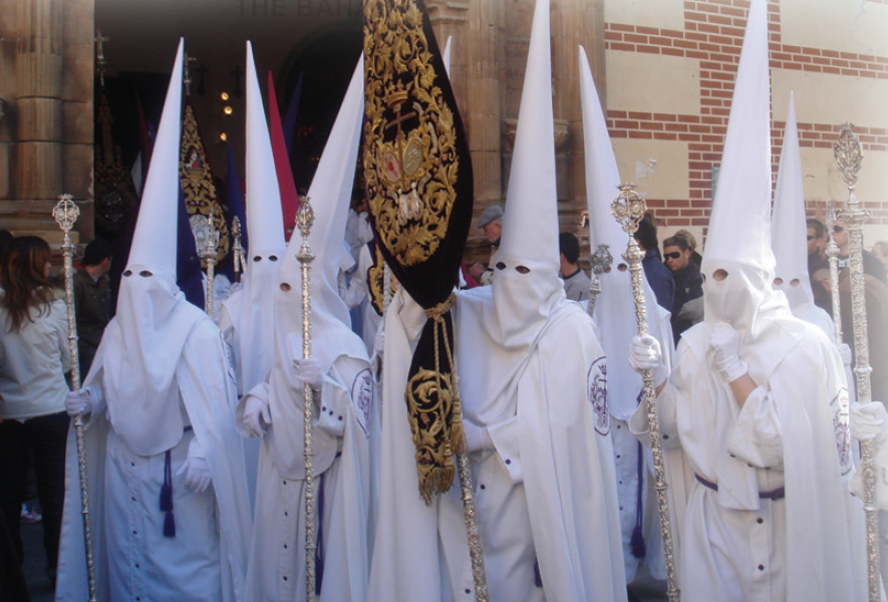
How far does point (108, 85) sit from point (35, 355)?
7.42 meters

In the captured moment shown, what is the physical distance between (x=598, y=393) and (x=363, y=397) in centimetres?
141

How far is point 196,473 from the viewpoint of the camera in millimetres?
4809

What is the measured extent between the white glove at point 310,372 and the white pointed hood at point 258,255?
1.85 metres

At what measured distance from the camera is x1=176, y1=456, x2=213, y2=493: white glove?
4.80 m

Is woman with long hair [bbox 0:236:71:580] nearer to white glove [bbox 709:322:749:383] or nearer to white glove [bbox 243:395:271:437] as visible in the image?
white glove [bbox 243:395:271:437]

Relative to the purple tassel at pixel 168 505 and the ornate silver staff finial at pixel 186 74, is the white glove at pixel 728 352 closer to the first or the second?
the purple tassel at pixel 168 505

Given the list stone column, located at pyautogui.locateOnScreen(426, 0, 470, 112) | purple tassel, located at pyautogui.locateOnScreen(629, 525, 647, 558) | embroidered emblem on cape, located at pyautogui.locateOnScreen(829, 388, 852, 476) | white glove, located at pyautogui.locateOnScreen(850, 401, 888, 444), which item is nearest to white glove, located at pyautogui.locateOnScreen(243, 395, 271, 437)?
purple tassel, located at pyautogui.locateOnScreen(629, 525, 647, 558)

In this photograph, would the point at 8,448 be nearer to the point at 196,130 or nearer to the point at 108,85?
the point at 196,130

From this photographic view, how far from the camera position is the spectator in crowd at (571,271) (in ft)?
19.6

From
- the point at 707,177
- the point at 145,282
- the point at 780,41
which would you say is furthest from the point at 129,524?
the point at 780,41

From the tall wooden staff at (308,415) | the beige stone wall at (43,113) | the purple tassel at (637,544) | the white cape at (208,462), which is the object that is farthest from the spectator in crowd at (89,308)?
the purple tassel at (637,544)

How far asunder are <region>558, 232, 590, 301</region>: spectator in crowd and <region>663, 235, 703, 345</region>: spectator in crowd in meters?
1.42

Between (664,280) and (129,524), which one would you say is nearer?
(129,524)

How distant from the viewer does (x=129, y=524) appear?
4941 millimetres
